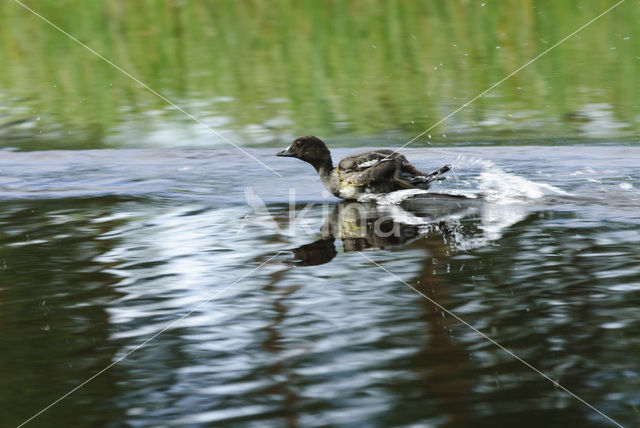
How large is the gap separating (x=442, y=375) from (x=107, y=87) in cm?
1076

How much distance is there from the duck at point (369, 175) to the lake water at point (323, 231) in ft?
0.48

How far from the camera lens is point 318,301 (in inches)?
213

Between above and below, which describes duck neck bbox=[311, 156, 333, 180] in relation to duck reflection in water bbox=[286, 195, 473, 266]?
above

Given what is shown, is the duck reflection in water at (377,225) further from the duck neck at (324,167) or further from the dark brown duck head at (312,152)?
the dark brown duck head at (312,152)

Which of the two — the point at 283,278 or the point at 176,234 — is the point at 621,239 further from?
the point at 176,234

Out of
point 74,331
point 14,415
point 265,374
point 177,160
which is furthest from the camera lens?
point 177,160

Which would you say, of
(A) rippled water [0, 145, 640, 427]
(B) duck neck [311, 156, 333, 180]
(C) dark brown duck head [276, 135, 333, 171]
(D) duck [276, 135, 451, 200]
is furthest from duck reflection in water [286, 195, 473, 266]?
(C) dark brown duck head [276, 135, 333, 171]

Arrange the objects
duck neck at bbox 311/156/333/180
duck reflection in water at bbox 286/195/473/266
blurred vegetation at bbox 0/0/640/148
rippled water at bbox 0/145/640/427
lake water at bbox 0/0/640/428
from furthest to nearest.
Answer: blurred vegetation at bbox 0/0/640/148 < duck neck at bbox 311/156/333/180 < duck reflection in water at bbox 286/195/473/266 < lake water at bbox 0/0/640/428 < rippled water at bbox 0/145/640/427

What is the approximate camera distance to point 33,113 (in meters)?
12.9

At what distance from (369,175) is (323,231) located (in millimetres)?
1256

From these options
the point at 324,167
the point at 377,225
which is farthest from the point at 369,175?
the point at 377,225

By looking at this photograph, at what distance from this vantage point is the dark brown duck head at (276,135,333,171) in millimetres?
8875

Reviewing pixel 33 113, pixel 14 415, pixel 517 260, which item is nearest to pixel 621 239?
pixel 517 260

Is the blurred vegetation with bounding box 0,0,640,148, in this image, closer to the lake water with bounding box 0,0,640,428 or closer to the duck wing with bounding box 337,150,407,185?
the lake water with bounding box 0,0,640,428
